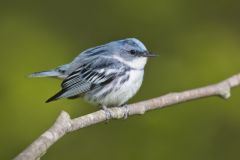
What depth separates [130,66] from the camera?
405cm

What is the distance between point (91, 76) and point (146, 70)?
0.96m

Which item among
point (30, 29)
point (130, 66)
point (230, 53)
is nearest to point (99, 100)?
point (130, 66)

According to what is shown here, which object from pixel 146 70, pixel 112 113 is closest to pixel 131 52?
pixel 112 113

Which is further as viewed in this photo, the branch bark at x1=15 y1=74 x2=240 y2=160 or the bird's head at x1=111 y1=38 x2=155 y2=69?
the bird's head at x1=111 y1=38 x2=155 y2=69

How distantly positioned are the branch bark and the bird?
0.24 m

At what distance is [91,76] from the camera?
407 cm

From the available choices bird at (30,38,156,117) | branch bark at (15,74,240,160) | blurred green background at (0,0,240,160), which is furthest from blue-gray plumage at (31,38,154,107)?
blurred green background at (0,0,240,160)

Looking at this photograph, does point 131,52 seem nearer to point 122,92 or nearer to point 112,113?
point 122,92

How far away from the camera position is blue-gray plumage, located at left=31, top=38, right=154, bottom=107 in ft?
12.9

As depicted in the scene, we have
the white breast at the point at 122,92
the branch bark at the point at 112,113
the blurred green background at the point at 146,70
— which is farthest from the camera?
the blurred green background at the point at 146,70

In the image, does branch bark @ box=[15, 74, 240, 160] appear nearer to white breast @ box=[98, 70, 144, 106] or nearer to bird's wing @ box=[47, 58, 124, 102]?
white breast @ box=[98, 70, 144, 106]

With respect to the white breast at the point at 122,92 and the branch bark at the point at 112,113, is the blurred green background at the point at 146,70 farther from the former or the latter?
the branch bark at the point at 112,113

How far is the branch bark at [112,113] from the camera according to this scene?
8.36 ft

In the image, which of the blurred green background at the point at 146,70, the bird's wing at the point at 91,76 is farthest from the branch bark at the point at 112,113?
the blurred green background at the point at 146,70
